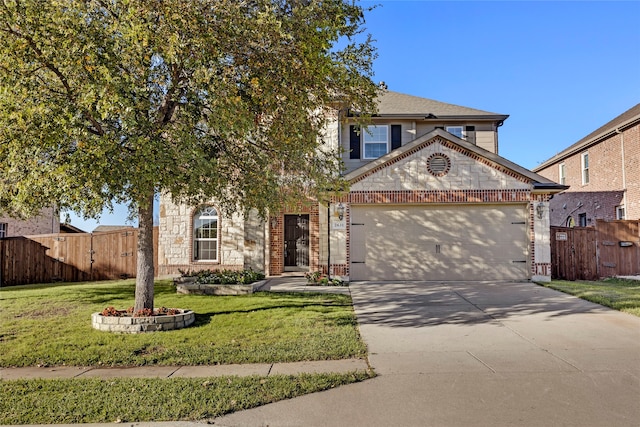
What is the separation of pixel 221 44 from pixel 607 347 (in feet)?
25.8

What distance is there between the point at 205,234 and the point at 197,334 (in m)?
9.51

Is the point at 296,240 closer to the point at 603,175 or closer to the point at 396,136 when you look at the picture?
the point at 396,136

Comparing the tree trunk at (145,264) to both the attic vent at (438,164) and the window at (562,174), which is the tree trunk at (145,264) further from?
the window at (562,174)

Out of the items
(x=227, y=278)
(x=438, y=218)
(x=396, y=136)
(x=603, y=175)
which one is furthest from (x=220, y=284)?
(x=603, y=175)

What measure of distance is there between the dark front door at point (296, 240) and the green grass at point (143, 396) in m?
11.3

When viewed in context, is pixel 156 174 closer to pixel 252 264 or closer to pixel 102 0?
pixel 102 0

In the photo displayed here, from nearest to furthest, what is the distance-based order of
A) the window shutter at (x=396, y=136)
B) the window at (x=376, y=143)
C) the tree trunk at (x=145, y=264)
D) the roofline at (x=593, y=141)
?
the tree trunk at (x=145, y=264), the window at (x=376, y=143), the window shutter at (x=396, y=136), the roofline at (x=593, y=141)

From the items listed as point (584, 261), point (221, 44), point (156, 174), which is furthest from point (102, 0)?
point (584, 261)

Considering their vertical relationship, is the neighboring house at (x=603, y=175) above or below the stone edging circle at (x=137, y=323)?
above

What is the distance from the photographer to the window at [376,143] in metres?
17.8

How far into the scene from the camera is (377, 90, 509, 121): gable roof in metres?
18.0

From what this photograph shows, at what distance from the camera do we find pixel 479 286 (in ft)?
45.1

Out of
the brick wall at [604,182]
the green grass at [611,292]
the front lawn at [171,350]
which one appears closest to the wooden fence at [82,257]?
the front lawn at [171,350]

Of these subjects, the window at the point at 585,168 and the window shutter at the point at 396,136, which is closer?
the window shutter at the point at 396,136
